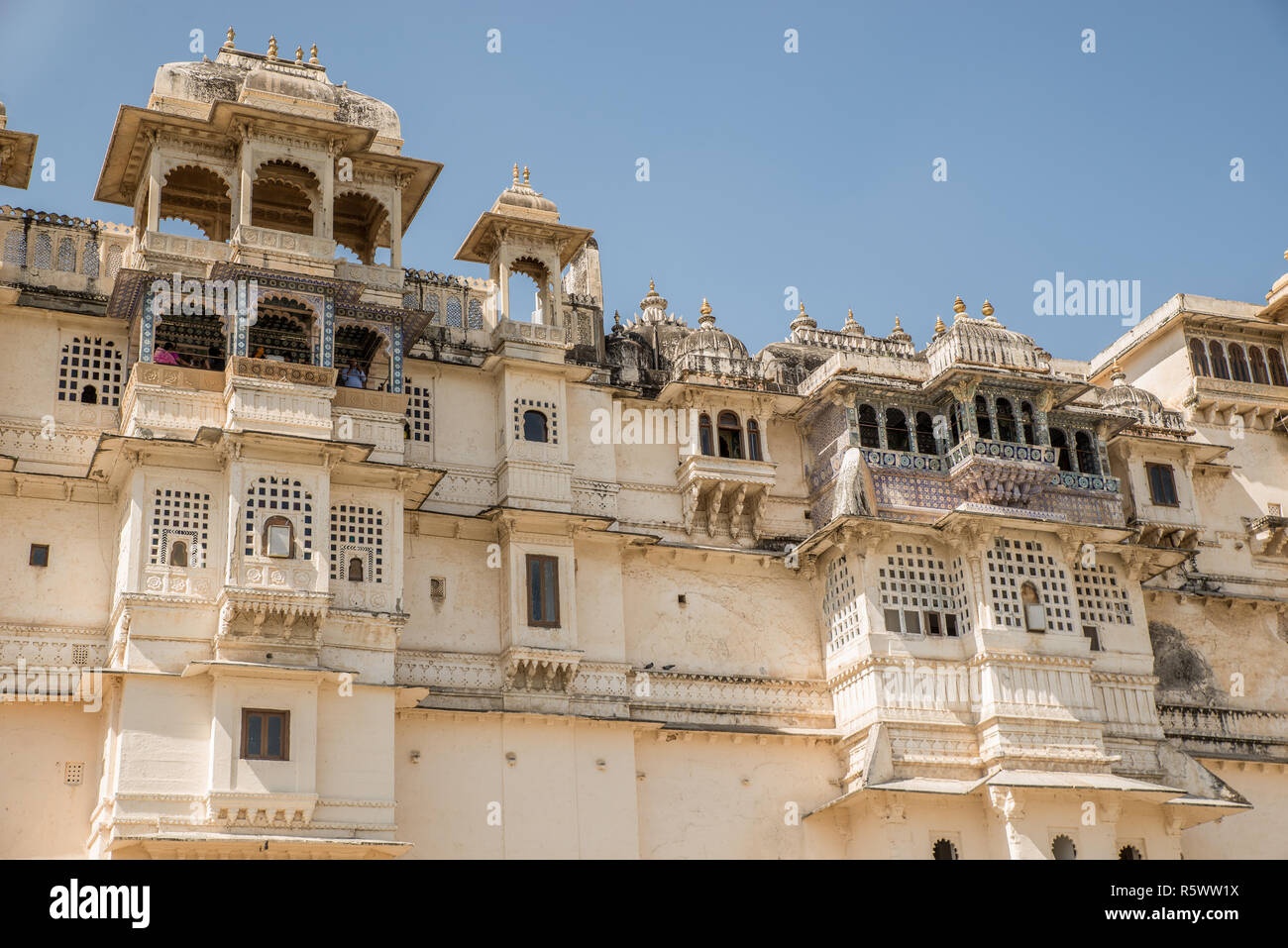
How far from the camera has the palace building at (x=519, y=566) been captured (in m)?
23.3

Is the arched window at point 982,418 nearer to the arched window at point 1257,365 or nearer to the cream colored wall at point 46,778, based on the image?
the arched window at point 1257,365

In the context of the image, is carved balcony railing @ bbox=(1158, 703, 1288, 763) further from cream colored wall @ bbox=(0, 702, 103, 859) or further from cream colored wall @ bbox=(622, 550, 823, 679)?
cream colored wall @ bbox=(0, 702, 103, 859)

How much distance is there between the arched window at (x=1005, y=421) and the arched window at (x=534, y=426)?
8.81 metres

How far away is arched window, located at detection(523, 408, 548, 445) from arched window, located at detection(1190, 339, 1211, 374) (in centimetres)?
1583

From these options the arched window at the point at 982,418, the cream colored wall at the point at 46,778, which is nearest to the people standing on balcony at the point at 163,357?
the cream colored wall at the point at 46,778

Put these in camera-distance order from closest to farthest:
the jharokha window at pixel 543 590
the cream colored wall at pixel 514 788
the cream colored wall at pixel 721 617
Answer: the cream colored wall at pixel 514 788 < the jharokha window at pixel 543 590 < the cream colored wall at pixel 721 617

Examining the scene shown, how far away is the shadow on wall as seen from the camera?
3162 cm

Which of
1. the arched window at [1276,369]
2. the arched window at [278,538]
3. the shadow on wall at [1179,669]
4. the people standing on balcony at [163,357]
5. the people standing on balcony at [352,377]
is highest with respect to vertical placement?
the arched window at [1276,369]

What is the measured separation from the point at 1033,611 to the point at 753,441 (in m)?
6.01

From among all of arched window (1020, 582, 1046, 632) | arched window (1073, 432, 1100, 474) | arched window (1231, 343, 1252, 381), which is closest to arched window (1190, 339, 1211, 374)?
arched window (1231, 343, 1252, 381)

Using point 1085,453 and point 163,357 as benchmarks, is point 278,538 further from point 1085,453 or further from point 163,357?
point 1085,453

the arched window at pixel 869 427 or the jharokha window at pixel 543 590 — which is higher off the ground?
the arched window at pixel 869 427

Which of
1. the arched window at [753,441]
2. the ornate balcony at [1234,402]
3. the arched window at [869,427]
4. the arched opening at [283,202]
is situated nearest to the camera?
the arched opening at [283,202]
